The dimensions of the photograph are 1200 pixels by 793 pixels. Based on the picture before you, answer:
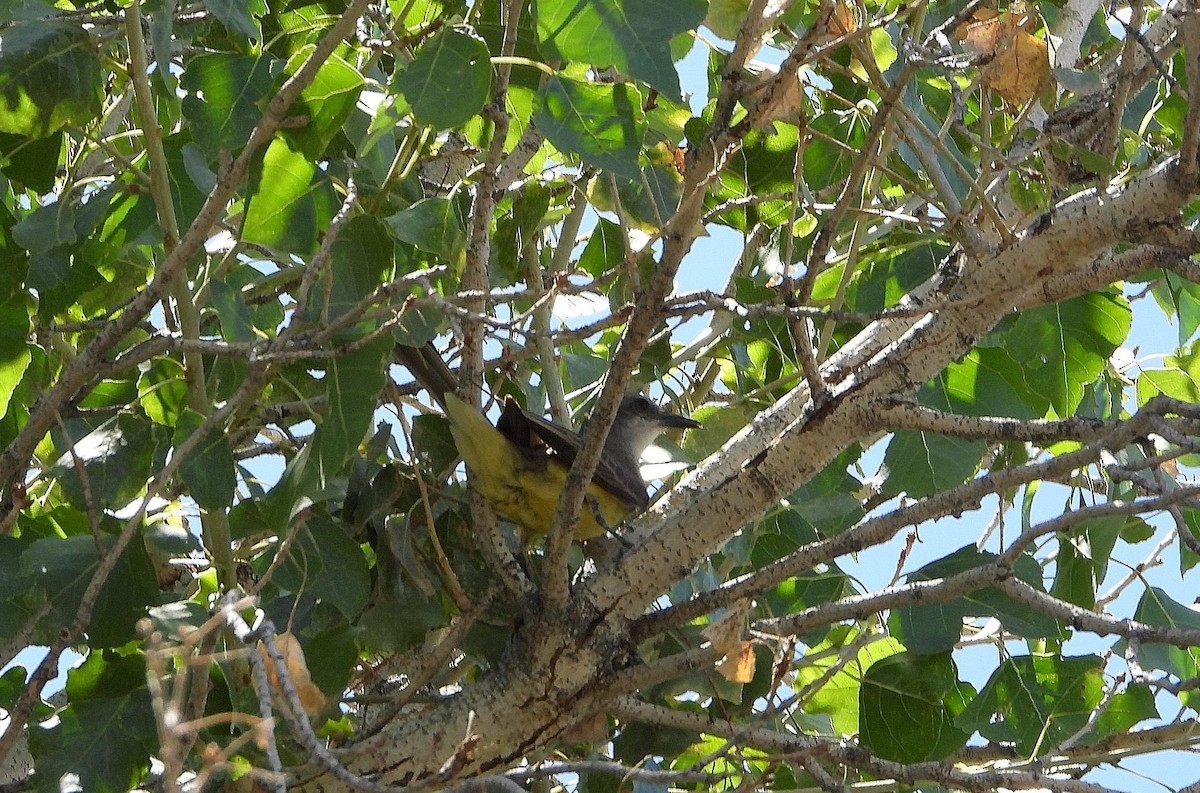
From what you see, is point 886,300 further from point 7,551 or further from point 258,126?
point 7,551

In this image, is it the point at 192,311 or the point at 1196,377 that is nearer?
the point at 192,311

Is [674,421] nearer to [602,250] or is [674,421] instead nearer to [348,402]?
[602,250]

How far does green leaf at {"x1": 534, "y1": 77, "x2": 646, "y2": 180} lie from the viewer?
254 cm

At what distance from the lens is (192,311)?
2857 mm

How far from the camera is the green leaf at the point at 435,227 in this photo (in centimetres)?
295

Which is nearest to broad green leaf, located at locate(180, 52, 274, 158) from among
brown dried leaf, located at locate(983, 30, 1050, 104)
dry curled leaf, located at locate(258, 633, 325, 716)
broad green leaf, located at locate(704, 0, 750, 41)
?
broad green leaf, located at locate(704, 0, 750, 41)

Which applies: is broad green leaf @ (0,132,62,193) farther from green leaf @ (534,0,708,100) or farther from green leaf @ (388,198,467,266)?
green leaf @ (534,0,708,100)

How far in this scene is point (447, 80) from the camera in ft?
8.49

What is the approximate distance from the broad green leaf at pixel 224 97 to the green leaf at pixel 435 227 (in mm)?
387

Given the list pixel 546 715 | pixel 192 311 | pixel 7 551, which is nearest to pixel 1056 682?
pixel 546 715

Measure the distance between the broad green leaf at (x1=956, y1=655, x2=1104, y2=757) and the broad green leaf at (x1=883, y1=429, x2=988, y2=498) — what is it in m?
0.52

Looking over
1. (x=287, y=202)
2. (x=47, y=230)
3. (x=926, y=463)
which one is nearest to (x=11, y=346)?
(x=47, y=230)

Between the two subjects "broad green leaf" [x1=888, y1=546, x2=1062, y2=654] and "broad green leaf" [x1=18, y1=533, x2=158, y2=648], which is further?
"broad green leaf" [x1=888, y1=546, x2=1062, y2=654]

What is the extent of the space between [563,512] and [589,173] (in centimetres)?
152
